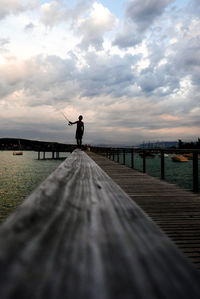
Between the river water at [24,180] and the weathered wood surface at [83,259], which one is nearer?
the weathered wood surface at [83,259]

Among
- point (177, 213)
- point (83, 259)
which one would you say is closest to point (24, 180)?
point (177, 213)

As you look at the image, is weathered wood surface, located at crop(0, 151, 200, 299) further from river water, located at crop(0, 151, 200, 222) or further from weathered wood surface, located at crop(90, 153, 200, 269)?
river water, located at crop(0, 151, 200, 222)

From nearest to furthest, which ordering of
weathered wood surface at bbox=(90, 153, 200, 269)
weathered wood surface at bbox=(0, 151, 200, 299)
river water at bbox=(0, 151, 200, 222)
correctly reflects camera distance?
weathered wood surface at bbox=(0, 151, 200, 299) < weathered wood surface at bbox=(90, 153, 200, 269) < river water at bbox=(0, 151, 200, 222)

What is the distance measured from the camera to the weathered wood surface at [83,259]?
0.92 feet

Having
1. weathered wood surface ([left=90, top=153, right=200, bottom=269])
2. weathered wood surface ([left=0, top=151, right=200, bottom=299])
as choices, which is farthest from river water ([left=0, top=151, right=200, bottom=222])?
weathered wood surface ([left=0, top=151, right=200, bottom=299])

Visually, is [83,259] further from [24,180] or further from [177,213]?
[24,180]

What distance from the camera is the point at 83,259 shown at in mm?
362

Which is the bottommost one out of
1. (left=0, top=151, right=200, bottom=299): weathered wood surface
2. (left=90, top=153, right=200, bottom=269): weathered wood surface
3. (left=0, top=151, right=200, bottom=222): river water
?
(left=0, top=151, right=200, bottom=222): river water

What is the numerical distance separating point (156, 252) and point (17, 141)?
545ft

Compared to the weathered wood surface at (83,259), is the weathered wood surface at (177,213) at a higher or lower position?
lower

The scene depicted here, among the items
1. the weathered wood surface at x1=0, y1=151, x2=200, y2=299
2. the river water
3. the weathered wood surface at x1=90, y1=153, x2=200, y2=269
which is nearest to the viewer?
the weathered wood surface at x1=0, y1=151, x2=200, y2=299

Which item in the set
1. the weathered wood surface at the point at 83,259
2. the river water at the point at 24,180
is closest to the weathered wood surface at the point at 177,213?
the weathered wood surface at the point at 83,259

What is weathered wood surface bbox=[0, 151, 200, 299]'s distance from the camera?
0.28 meters

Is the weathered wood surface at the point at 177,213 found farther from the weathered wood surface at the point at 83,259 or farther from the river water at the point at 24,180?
the river water at the point at 24,180
